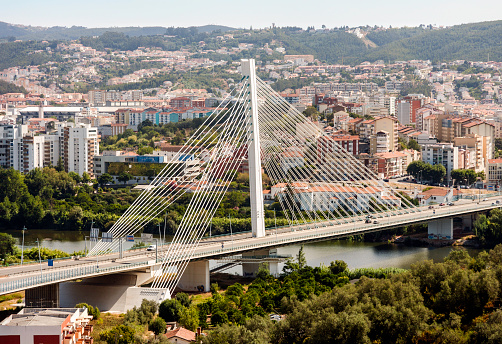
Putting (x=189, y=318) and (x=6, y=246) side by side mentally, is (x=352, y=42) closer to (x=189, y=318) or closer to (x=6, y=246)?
(x=6, y=246)

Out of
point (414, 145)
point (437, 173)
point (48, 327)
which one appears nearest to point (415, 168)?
point (437, 173)

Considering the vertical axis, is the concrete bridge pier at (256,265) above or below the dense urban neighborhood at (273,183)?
below

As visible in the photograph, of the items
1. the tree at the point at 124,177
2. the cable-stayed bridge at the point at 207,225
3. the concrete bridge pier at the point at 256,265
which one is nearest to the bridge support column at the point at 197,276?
the cable-stayed bridge at the point at 207,225

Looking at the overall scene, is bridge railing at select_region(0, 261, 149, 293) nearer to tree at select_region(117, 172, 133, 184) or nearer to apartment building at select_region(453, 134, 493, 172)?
tree at select_region(117, 172, 133, 184)

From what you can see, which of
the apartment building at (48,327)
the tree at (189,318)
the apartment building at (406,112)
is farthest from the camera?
the apartment building at (406,112)

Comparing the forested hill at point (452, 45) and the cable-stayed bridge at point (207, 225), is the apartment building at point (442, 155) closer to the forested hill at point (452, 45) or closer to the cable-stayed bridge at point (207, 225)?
the cable-stayed bridge at point (207, 225)
